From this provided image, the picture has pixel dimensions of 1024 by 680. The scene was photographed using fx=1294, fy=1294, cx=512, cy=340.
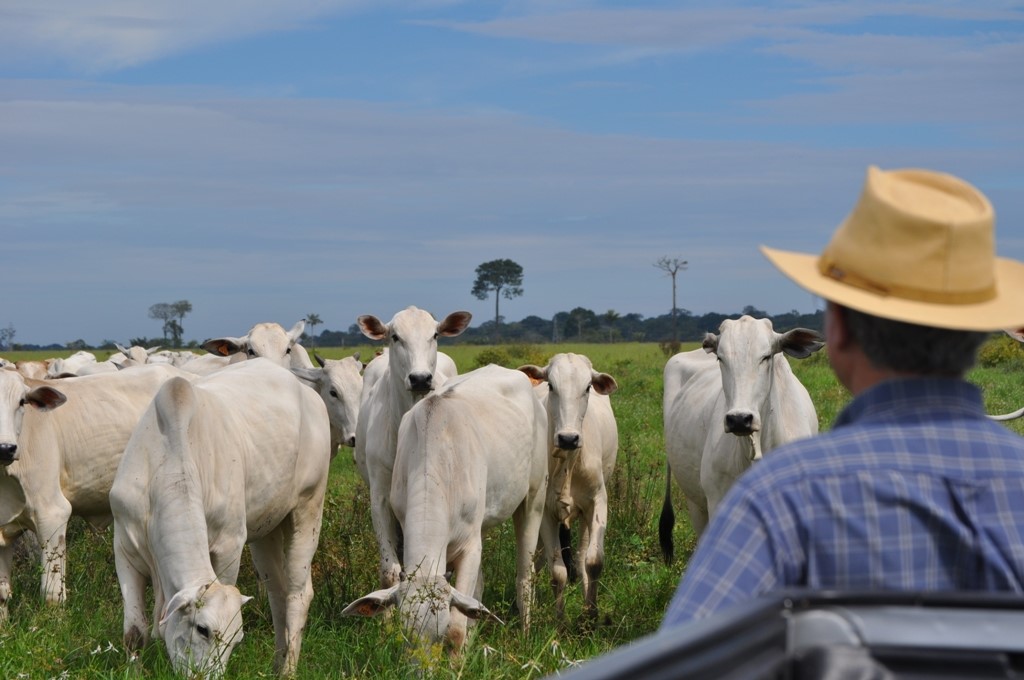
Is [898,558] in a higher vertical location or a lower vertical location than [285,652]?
higher

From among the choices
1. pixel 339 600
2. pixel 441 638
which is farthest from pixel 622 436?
pixel 441 638

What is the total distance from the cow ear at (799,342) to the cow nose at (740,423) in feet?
2.62

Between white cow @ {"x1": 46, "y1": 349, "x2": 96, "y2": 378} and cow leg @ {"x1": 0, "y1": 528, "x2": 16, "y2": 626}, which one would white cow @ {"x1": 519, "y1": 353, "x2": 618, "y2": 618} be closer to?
cow leg @ {"x1": 0, "y1": 528, "x2": 16, "y2": 626}

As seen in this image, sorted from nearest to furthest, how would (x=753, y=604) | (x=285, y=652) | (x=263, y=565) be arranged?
(x=753, y=604)
(x=285, y=652)
(x=263, y=565)

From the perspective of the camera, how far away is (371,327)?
1047 cm

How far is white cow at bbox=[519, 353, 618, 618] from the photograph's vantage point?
994 cm

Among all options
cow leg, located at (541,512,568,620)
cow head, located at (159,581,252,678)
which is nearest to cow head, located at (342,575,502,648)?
cow head, located at (159,581,252,678)

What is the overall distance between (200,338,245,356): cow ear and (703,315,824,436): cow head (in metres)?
5.70

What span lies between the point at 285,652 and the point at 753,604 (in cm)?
701

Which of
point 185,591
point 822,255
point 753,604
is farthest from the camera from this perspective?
point 185,591

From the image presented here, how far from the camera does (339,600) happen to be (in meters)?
9.46

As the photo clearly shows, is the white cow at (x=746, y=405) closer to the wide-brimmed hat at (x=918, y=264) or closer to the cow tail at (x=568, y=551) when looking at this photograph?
the cow tail at (x=568, y=551)

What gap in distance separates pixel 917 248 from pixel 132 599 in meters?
6.06

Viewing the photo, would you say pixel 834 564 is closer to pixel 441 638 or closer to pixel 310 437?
pixel 441 638
